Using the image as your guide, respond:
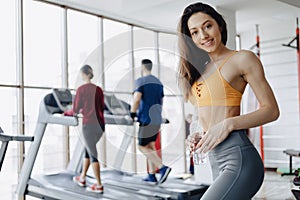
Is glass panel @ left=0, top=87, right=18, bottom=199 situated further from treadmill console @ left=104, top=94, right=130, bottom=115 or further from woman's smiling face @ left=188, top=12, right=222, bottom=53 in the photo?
woman's smiling face @ left=188, top=12, right=222, bottom=53

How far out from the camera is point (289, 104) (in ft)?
20.3

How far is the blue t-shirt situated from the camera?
1.43 meters

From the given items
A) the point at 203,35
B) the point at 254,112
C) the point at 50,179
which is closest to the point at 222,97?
the point at 254,112

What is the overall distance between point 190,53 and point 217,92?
0.60ft

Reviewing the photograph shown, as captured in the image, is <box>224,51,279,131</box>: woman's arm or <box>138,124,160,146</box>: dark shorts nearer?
<box>224,51,279,131</box>: woman's arm

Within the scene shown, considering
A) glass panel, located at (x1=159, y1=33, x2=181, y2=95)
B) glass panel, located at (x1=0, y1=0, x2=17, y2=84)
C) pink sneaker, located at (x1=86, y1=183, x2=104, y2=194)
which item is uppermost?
glass panel, located at (x1=0, y1=0, x2=17, y2=84)

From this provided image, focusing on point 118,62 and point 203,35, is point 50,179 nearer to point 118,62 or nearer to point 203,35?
point 118,62

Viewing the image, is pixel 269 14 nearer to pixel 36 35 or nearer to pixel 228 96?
pixel 36 35

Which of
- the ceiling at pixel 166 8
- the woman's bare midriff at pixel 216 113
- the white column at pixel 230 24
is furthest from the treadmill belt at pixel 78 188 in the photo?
the woman's bare midriff at pixel 216 113

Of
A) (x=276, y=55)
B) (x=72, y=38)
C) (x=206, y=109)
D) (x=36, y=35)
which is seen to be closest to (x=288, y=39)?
(x=276, y=55)

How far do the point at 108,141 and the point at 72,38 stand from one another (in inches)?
143

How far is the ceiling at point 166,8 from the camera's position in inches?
182

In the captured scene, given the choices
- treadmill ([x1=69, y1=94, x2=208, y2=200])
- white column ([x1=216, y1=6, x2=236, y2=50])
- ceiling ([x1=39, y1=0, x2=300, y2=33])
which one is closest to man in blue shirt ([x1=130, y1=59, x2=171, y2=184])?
treadmill ([x1=69, y1=94, x2=208, y2=200])

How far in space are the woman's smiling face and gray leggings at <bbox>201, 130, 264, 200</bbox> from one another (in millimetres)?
351
